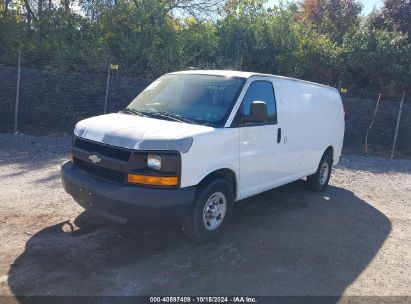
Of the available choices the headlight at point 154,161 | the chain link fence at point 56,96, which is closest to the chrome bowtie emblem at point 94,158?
the headlight at point 154,161

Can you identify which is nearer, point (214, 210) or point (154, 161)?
point (154, 161)

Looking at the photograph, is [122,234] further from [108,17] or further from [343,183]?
[108,17]

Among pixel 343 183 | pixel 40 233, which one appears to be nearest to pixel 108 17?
pixel 343 183

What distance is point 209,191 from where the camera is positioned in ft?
15.4

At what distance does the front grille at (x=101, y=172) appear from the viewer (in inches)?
172

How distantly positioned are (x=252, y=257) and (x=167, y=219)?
43.1 inches

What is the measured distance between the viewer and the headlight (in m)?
4.25

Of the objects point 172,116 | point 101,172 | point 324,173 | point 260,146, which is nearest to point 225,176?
point 260,146

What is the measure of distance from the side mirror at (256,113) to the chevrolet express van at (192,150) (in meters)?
0.01

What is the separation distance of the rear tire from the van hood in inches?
138

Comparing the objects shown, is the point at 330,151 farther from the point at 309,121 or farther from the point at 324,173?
the point at 309,121

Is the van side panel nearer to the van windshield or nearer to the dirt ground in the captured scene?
the dirt ground

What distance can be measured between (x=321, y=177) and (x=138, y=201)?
14.9 feet

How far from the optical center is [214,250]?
4777 millimetres
